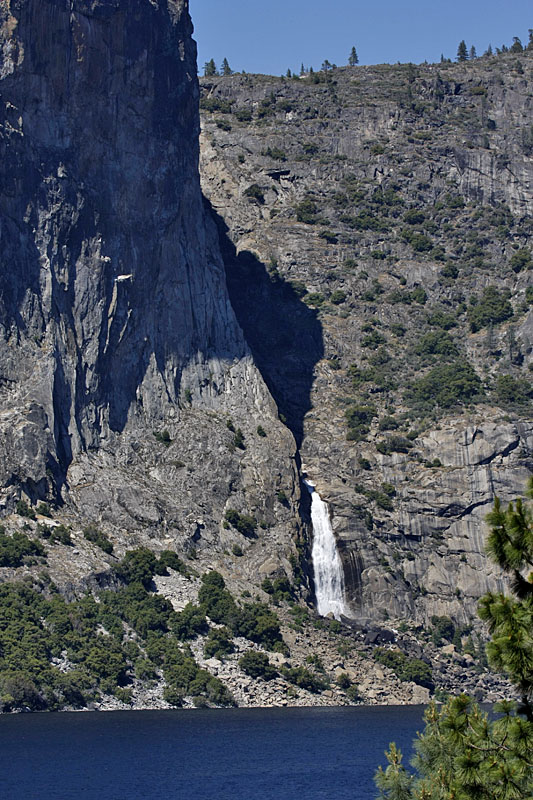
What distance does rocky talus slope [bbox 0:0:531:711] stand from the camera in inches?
4087

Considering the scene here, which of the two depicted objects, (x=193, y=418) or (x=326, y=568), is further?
(x=193, y=418)

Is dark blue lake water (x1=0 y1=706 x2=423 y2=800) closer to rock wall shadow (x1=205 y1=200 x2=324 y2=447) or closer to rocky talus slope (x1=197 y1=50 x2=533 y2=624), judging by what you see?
rocky talus slope (x1=197 y1=50 x2=533 y2=624)

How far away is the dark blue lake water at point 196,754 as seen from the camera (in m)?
63.4

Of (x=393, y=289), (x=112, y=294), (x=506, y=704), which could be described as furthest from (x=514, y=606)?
(x=393, y=289)

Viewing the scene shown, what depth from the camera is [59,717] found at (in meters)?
88.5

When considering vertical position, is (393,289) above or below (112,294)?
below

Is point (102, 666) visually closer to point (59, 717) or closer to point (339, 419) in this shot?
point (59, 717)

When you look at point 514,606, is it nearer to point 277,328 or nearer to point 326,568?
point 326,568

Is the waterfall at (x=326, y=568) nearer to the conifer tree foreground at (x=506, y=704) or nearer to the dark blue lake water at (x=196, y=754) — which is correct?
the dark blue lake water at (x=196, y=754)

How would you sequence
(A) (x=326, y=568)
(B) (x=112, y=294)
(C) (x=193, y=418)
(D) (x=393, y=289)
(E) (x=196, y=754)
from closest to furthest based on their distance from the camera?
1. (E) (x=196, y=754)
2. (A) (x=326, y=568)
3. (B) (x=112, y=294)
4. (C) (x=193, y=418)
5. (D) (x=393, y=289)

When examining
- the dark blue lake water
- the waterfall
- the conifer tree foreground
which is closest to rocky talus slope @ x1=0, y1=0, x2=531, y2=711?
the waterfall

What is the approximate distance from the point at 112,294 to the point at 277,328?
29.7 meters

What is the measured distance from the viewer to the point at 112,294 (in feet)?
400

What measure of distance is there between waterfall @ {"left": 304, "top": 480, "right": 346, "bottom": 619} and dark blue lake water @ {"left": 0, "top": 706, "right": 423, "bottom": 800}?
2293 cm
